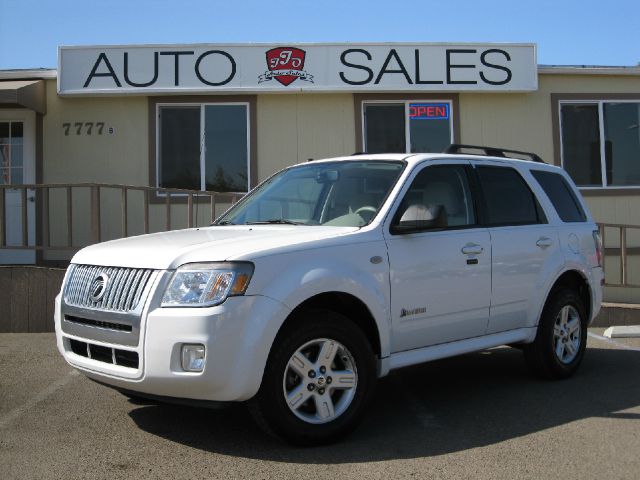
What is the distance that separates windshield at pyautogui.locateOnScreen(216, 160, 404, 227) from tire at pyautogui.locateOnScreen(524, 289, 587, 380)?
1910 mm

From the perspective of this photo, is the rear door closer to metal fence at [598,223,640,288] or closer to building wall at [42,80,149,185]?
metal fence at [598,223,640,288]

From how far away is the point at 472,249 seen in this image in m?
4.86

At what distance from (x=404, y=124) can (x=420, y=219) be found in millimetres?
7202

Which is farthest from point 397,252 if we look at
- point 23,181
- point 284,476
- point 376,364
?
point 23,181

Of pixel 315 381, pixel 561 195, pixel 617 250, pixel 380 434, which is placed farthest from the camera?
pixel 617 250

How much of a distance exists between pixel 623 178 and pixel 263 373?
32.9 ft

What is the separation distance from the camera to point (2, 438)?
165 inches

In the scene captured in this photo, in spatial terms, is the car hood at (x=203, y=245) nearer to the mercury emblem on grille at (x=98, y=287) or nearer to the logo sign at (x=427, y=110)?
the mercury emblem on grille at (x=98, y=287)

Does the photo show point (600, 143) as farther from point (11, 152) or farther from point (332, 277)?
point (11, 152)

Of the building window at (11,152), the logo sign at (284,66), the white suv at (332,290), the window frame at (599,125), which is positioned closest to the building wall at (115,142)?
the building window at (11,152)

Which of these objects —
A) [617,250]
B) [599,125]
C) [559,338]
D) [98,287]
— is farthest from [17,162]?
[617,250]

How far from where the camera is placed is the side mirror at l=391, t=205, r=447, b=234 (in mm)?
4418

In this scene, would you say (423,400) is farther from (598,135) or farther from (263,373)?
(598,135)

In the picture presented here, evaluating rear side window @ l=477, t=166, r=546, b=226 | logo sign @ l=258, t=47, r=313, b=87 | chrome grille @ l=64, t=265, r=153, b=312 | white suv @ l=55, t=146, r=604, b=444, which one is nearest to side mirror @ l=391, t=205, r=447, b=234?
white suv @ l=55, t=146, r=604, b=444
